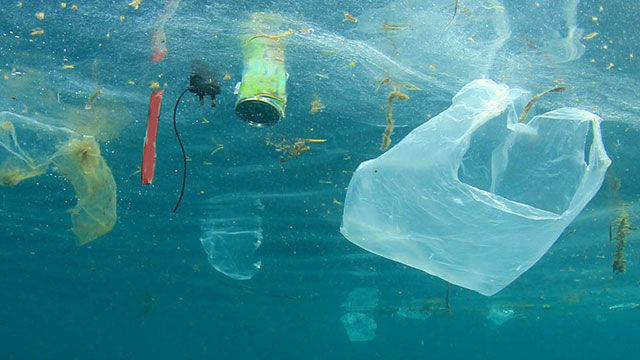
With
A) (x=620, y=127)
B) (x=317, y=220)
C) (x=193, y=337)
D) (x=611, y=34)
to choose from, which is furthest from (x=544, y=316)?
(x=193, y=337)

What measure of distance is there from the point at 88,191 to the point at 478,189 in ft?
17.6

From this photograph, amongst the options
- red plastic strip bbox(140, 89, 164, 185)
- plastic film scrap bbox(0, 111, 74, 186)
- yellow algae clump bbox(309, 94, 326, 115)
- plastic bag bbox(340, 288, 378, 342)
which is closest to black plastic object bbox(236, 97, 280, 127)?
red plastic strip bbox(140, 89, 164, 185)

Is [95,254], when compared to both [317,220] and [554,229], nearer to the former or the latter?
[317,220]

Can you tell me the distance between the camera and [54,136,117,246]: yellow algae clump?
620 cm

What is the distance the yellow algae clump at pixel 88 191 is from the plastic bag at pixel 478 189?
3719 mm

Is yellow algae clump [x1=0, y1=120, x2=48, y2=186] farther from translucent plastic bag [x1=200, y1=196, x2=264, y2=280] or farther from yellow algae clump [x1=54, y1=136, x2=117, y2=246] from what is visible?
translucent plastic bag [x1=200, y1=196, x2=264, y2=280]

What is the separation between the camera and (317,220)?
14234 mm

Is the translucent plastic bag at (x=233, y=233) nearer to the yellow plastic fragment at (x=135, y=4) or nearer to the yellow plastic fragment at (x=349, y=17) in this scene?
the yellow plastic fragment at (x=135, y=4)

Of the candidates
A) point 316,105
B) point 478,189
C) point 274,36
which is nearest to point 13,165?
point 274,36

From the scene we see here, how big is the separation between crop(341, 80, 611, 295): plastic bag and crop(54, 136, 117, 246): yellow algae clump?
3.72 m

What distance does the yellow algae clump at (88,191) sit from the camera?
6199mm

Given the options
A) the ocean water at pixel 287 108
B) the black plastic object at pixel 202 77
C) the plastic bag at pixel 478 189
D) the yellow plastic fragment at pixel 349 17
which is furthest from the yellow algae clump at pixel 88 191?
the yellow plastic fragment at pixel 349 17

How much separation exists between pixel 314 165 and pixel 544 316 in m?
37.1

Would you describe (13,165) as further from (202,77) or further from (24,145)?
(202,77)
